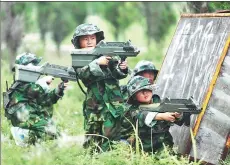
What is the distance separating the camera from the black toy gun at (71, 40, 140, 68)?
5.84 m

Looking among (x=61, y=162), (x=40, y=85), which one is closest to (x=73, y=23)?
(x=40, y=85)

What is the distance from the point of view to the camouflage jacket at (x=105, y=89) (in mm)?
6055

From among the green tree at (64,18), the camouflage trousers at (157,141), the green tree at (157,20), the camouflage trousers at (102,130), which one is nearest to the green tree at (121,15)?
the green tree at (157,20)

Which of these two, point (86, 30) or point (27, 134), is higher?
point (86, 30)

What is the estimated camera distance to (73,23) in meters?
36.8

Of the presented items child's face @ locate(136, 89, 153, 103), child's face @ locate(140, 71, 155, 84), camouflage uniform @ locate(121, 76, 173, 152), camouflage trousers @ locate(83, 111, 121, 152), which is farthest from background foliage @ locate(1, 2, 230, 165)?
child's face @ locate(140, 71, 155, 84)

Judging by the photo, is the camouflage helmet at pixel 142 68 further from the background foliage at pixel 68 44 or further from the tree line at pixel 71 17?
the tree line at pixel 71 17

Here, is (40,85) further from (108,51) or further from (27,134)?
(108,51)

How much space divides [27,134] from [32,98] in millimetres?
458

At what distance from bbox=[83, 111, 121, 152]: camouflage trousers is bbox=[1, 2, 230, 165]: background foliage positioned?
133 mm

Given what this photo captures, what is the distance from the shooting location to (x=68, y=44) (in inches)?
1908

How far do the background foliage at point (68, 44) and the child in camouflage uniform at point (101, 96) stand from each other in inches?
8.7

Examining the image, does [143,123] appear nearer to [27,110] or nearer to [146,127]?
[146,127]

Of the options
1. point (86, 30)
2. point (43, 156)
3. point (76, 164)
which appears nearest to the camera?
point (43, 156)
